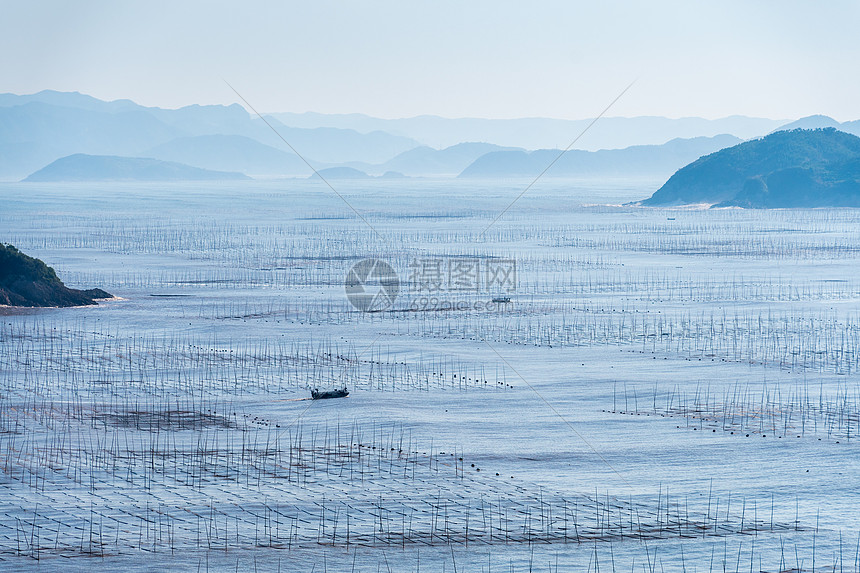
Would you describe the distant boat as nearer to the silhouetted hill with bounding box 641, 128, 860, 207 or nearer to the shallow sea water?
the shallow sea water

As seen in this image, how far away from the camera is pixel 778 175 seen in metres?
109

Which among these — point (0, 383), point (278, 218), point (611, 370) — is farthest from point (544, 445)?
point (278, 218)

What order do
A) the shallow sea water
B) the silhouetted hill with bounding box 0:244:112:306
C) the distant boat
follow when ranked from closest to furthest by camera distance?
the shallow sea water, the distant boat, the silhouetted hill with bounding box 0:244:112:306

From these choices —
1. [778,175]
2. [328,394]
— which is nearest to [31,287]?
[328,394]

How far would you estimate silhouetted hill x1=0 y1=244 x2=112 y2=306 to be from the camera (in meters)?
34.0

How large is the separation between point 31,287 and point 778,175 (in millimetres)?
91625

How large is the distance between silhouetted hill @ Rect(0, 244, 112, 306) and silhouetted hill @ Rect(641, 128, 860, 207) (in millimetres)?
82901

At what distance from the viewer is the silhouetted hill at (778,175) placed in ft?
339

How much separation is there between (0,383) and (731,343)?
18260 mm

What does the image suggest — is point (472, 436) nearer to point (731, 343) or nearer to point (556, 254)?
point (731, 343)

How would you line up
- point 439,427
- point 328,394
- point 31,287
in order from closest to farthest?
point 439,427, point 328,394, point 31,287

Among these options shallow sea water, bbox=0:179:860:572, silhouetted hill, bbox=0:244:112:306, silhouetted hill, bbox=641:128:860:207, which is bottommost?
shallow sea water, bbox=0:179:860:572

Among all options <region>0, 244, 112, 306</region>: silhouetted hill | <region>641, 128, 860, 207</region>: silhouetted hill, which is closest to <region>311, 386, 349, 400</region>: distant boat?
<region>0, 244, 112, 306</region>: silhouetted hill

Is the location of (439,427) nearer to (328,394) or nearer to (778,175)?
(328,394)
